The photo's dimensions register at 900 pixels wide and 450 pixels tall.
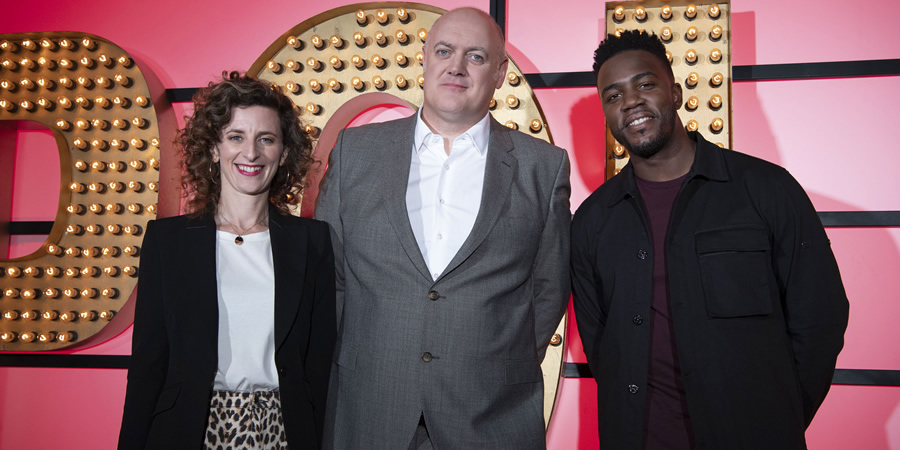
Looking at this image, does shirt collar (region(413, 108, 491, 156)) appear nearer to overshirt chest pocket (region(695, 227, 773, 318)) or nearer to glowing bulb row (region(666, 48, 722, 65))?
overshirt chest pocket (region(695, 227, 773, 318))

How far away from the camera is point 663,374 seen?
84.3 inches

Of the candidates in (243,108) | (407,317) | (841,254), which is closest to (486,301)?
(407,317)

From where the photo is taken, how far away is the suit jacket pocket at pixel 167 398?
195cm

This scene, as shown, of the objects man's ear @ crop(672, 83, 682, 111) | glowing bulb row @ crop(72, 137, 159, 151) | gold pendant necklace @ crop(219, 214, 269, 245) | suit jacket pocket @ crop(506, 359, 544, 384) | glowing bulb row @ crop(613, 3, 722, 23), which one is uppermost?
glowing bulb row @ crop(613, 3, 722, 23)

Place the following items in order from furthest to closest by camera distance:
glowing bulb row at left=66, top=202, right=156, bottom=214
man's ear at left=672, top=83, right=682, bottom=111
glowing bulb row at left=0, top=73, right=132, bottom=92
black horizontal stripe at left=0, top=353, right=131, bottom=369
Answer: black horizontal stripe at left=0, top=353, right=131, bottom=369, glowing bulb row at left=0, top=73, right=132, bottom=92, glowing bulb row at left=66, top=202, right=156, bottom=214, man's ear at left=672, top=83, right=682, bottom=111

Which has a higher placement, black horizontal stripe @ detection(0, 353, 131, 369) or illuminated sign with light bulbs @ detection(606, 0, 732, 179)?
illuminated sign with light bulbs @ detection(606, 0, 732, 179)

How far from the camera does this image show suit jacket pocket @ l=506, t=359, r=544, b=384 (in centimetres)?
207

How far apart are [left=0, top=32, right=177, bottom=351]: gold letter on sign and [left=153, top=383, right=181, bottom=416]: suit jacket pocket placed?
1515 mm

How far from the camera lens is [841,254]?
9.79 ft

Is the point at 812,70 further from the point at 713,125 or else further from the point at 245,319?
the point at 245,319

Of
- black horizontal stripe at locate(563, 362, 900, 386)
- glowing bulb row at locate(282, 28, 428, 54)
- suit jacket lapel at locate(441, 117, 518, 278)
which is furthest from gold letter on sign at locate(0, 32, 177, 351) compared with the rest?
black horizontal stripe at locate(563, 362, 900, 386)

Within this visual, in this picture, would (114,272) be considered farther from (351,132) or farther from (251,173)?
(351,132)

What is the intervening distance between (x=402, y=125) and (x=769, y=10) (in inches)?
79.6

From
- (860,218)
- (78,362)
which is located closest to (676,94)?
(860,218)
